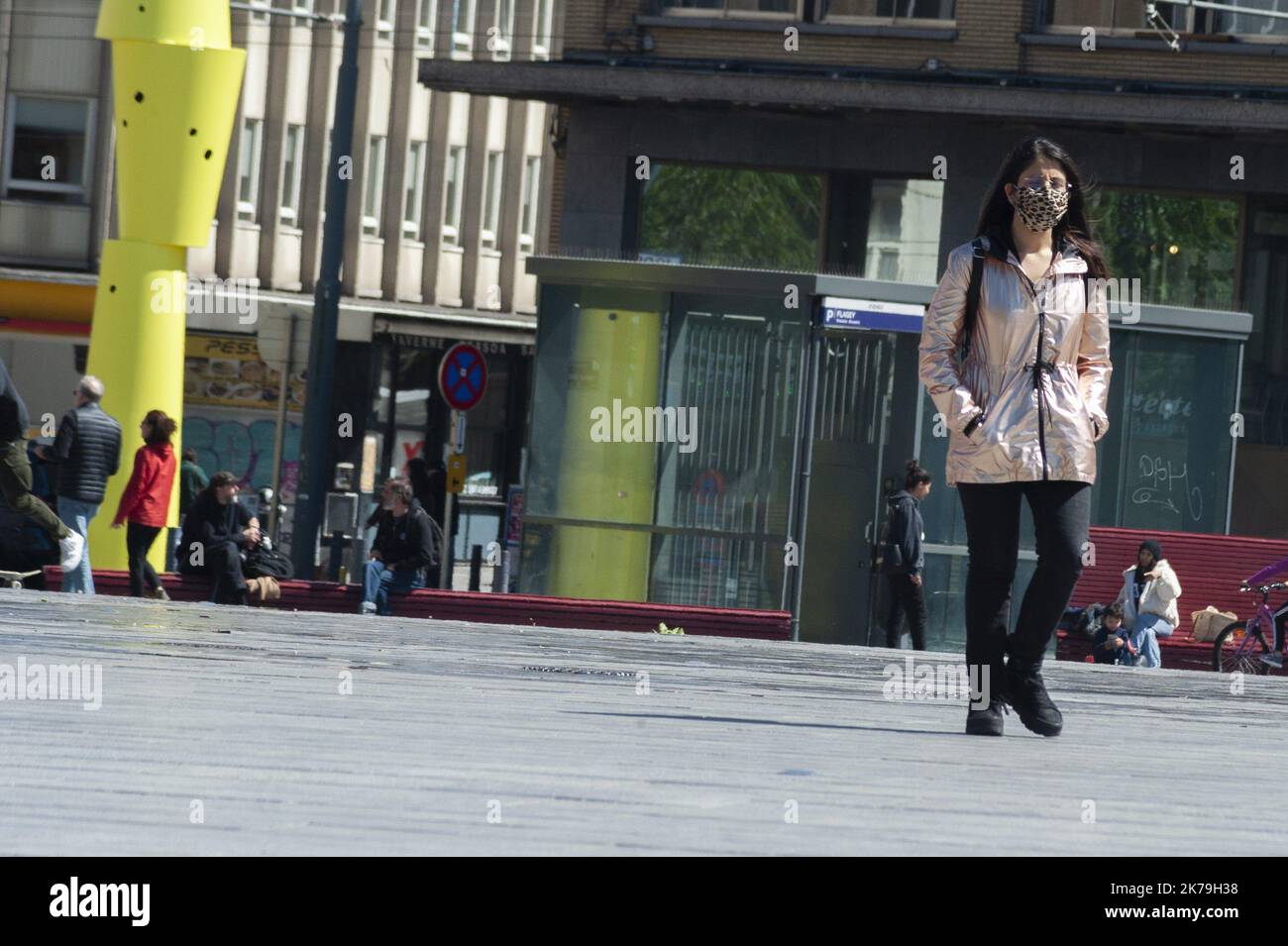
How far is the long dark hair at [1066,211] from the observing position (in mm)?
7531

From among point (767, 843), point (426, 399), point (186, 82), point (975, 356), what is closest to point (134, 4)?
point (186, 82)

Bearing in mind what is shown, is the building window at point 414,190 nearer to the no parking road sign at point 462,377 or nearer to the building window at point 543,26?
the building window at point 543,26

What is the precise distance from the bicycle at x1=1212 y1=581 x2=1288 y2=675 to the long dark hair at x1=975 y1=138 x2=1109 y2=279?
10.7 m

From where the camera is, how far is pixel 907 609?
18.4m

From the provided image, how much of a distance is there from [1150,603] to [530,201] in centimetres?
3026

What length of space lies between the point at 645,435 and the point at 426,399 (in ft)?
74.2

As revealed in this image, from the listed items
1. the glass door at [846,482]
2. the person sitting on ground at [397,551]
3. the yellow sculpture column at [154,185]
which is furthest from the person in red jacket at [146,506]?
A: the glass door at [846,482]

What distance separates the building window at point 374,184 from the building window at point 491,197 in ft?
8.25

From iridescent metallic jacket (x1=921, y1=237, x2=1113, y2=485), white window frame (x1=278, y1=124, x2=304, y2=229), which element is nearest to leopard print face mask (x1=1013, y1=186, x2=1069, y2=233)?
iridescent metallic jacket (x1=921, y1=237, x2=1113, y2=485)

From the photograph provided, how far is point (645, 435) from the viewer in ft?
60.5

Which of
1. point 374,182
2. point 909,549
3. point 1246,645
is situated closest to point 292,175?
point 374,182

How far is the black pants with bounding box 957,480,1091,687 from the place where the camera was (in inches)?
294

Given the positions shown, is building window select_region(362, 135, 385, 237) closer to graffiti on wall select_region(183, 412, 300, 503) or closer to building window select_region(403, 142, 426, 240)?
building window select_region(403, 142, 426, 240)
